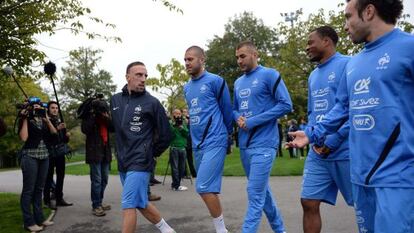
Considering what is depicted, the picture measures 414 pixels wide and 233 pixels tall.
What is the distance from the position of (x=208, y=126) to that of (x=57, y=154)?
437cm

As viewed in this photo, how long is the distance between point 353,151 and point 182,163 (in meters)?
9.14

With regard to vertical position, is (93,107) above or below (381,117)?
above

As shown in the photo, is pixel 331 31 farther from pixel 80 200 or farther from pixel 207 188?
pixel 80 200

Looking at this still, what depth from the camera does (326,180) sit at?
15.2 feet

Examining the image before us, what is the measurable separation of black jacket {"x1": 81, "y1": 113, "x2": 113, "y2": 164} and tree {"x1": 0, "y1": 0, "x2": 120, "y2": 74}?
2.06 m

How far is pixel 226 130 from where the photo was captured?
6.02 m

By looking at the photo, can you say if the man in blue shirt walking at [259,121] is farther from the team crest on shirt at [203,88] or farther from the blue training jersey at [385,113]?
the blue training jersey at [385,113]

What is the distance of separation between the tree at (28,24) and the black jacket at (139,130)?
156 inches

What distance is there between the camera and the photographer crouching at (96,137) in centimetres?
809

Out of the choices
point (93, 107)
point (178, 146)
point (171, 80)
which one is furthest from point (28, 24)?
point (171, 80)

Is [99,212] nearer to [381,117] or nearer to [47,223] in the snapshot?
[47,223]

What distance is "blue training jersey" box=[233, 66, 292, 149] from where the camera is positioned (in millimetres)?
5496

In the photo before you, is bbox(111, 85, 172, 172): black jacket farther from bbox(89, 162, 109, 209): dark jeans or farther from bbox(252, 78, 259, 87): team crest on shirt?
bbox(89, 162, 109, 209): dark jeans

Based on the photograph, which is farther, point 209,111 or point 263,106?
point 209,111
